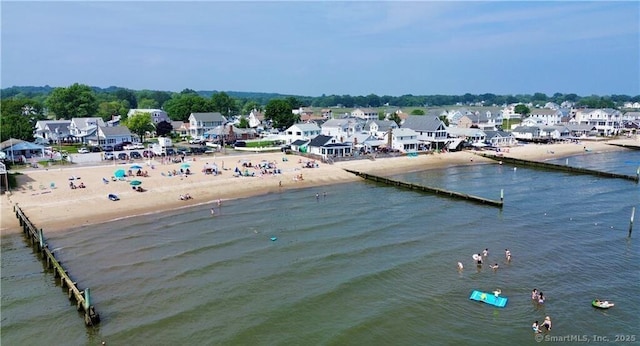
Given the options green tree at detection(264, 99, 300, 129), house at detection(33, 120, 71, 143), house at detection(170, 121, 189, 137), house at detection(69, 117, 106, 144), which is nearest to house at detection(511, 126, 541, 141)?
green tree at detection(264, 99, 300, 129)

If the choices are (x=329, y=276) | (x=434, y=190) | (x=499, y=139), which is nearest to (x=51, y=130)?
(x=434, y=190)

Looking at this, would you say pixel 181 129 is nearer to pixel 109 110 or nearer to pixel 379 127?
pixel 109 110

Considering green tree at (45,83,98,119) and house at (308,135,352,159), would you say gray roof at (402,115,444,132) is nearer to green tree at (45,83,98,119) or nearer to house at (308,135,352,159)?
house at (308,135,352,159)

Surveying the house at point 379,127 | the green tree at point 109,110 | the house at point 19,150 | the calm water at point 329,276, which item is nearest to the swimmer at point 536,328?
the calm water at point 329,276

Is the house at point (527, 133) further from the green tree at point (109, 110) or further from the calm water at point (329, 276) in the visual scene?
the green tree at point (109, 110)

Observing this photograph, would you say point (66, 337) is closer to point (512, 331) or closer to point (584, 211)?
point (512, 331)

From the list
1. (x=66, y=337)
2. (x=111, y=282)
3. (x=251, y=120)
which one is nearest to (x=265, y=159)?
(x=111, y=282)
